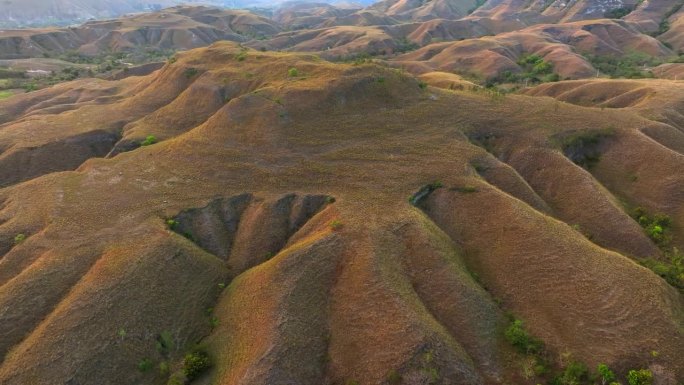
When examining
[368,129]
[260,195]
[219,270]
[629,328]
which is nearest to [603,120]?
[368,129]

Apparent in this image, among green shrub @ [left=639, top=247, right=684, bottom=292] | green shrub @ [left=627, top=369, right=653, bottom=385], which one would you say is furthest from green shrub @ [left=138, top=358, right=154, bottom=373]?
green shrub @ [left=639, top=247, right=684, bottom=292]

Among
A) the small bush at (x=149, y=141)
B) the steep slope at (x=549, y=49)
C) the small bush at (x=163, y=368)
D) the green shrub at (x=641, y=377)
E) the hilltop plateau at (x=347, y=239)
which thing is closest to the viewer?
the green shrub at (x=641, y=377)

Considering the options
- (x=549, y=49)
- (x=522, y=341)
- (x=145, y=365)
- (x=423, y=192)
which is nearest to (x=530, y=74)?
(x=549, y=49)

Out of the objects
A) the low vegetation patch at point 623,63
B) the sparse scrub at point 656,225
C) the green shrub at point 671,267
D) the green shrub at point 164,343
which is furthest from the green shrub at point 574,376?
the low vegetation patch at point 623,63

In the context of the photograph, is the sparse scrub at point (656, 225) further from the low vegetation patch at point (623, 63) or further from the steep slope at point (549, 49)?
the low vegetation patch at point (623, 63)

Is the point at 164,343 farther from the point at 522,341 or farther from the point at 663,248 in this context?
the point at 663,248
